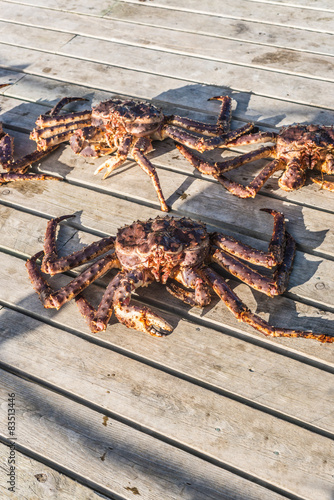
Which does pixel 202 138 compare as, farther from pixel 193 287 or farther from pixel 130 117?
pixel 193 287

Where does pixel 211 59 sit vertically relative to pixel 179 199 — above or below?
above

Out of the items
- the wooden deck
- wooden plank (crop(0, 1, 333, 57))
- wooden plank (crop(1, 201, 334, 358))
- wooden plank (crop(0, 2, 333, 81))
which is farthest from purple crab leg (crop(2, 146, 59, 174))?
wooden plank (crop(0, 1, 333, 57))

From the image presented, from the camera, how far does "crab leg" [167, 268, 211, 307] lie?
3.04 meters

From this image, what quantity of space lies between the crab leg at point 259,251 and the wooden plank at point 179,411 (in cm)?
90

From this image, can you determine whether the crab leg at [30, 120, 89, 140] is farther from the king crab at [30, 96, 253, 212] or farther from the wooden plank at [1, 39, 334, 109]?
the wooden plank at [1, 39, 334, 109]

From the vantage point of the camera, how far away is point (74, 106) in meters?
4.83

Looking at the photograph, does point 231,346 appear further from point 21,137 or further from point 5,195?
point 21,137

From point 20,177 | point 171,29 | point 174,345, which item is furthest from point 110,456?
point 171,29

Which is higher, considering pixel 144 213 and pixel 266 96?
pixel 266 96

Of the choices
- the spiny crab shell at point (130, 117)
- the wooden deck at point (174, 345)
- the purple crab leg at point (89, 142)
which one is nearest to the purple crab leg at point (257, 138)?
the wooden deck at point (174, 345)

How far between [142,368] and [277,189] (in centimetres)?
181

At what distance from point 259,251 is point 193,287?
503 millimetres

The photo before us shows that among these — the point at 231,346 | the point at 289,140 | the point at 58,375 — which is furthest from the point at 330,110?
the point at 58,375

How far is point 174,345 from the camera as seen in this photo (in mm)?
3018
